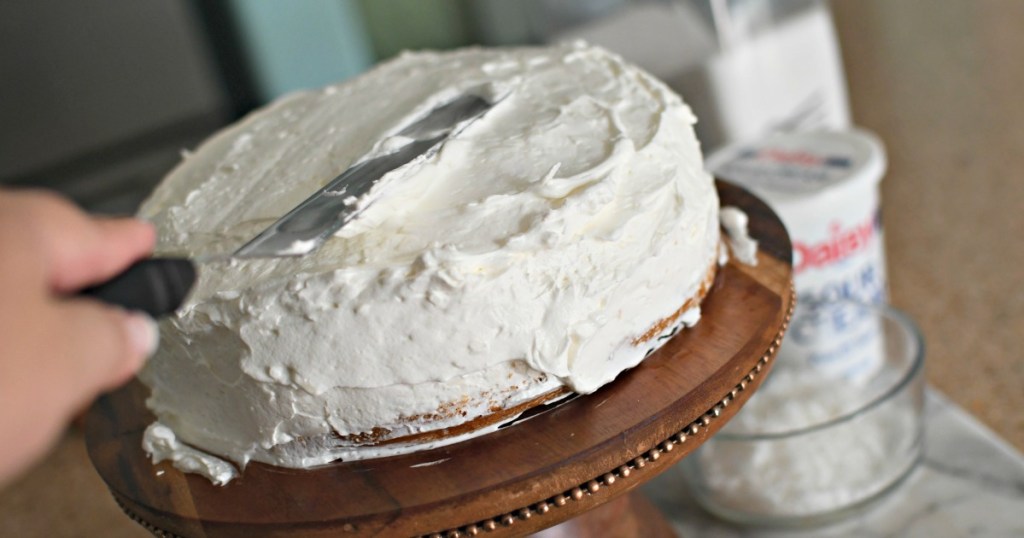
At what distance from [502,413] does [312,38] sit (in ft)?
3.93

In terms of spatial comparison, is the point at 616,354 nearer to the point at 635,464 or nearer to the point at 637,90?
the point at 635,464

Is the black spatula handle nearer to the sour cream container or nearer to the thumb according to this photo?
the thumb

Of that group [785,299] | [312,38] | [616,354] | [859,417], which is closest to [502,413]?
[616,354]

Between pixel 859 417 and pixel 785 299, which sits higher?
pixel 785 299

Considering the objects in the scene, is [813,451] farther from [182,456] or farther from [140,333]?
[140,333]

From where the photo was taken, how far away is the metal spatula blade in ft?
1.67

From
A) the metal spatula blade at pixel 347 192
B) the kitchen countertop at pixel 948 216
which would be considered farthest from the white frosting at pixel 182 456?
the kitchen countertop at pixel 948 216

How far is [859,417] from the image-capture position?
91cm

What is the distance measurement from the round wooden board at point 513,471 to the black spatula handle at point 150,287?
19cm

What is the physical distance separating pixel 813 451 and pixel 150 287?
69cm

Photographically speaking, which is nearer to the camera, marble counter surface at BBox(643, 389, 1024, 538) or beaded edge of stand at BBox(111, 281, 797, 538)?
beaded edge of stand at BBox(111, 281, 797, 538)

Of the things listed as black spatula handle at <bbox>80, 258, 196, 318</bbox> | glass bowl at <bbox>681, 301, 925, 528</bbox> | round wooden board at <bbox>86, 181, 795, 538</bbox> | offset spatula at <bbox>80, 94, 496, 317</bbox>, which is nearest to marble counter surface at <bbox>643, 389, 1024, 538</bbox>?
glass bowl at <bbox>681, 301, 925, 528</bbox>

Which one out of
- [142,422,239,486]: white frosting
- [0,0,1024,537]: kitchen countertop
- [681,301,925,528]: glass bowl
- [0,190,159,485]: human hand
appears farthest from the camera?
[0,0,1024,537]: kitchen countertop

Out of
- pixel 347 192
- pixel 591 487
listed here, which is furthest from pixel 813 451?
pixel 347 192
